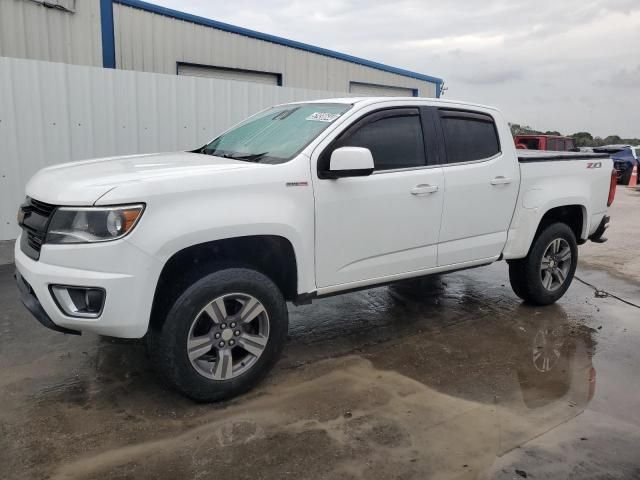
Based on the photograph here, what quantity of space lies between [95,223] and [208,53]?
867cm

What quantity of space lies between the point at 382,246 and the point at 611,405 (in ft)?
5.95

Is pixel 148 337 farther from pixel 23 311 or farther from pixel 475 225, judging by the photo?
pixel 475 225

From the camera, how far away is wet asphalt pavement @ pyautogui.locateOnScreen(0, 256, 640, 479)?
2.81 m

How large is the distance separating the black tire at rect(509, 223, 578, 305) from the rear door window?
1028 millimetres

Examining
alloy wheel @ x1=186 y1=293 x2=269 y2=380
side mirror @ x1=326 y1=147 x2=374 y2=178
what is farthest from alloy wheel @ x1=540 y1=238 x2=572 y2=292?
alloy wheel @ x1=186 y1=293 x2=269 y2=380

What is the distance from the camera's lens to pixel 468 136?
4.59 metres

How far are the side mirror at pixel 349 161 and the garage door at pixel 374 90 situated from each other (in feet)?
35.1

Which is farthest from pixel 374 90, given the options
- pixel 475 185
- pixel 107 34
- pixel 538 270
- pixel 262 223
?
pixel 262 223

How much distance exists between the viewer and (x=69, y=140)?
23.2 feet

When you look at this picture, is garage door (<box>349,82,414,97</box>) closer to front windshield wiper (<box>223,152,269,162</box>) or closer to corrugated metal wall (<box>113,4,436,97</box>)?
corrugated metal wall (<box>113,4,436,97</box>)

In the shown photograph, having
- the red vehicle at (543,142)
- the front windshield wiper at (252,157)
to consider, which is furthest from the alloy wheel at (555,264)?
the red vehicle at (543,142)

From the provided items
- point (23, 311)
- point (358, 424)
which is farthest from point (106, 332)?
point (23, 311)

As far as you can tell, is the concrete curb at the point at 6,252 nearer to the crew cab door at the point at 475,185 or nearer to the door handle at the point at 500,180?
the crew cab door at the point at 475,185

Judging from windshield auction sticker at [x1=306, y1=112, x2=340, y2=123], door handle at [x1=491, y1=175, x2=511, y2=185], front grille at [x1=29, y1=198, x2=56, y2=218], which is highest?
windshield auction sticker at [x1=306, y1=112, x2=340, y2=123]
